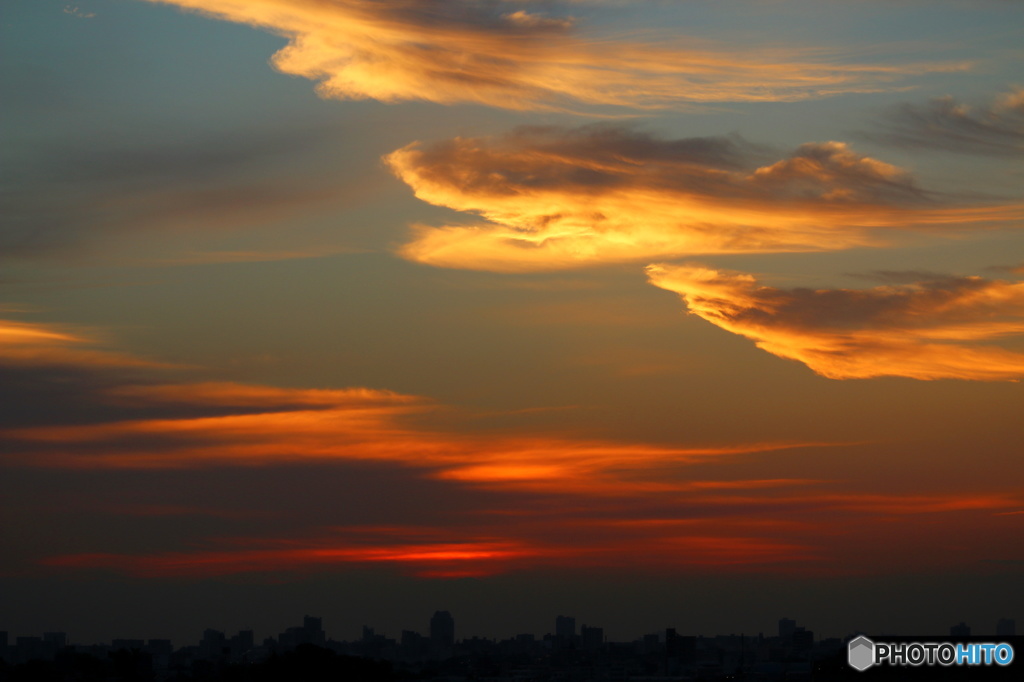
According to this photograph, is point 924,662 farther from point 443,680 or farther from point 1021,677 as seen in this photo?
point 443,680

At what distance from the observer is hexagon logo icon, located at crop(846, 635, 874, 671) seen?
7650 cm

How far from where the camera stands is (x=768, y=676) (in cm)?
16638

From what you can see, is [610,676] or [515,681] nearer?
[515,681]

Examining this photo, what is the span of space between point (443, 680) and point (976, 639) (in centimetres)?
10084

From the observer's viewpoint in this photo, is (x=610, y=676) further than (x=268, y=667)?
Yes

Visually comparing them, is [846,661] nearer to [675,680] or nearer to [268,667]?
[268,667]

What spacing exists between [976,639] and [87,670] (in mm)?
95876

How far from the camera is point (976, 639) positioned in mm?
72188

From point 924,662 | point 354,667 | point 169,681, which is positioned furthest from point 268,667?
point 924,662

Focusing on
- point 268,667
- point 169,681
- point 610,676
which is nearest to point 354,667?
point 268,667

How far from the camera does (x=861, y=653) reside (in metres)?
76.9

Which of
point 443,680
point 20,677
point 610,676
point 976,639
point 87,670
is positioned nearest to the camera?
point 976,639

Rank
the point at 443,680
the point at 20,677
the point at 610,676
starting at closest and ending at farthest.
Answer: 1. the point at 20,677
2. the point at 443,680
3. the point at 610,676

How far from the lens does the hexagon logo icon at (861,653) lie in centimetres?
7650
